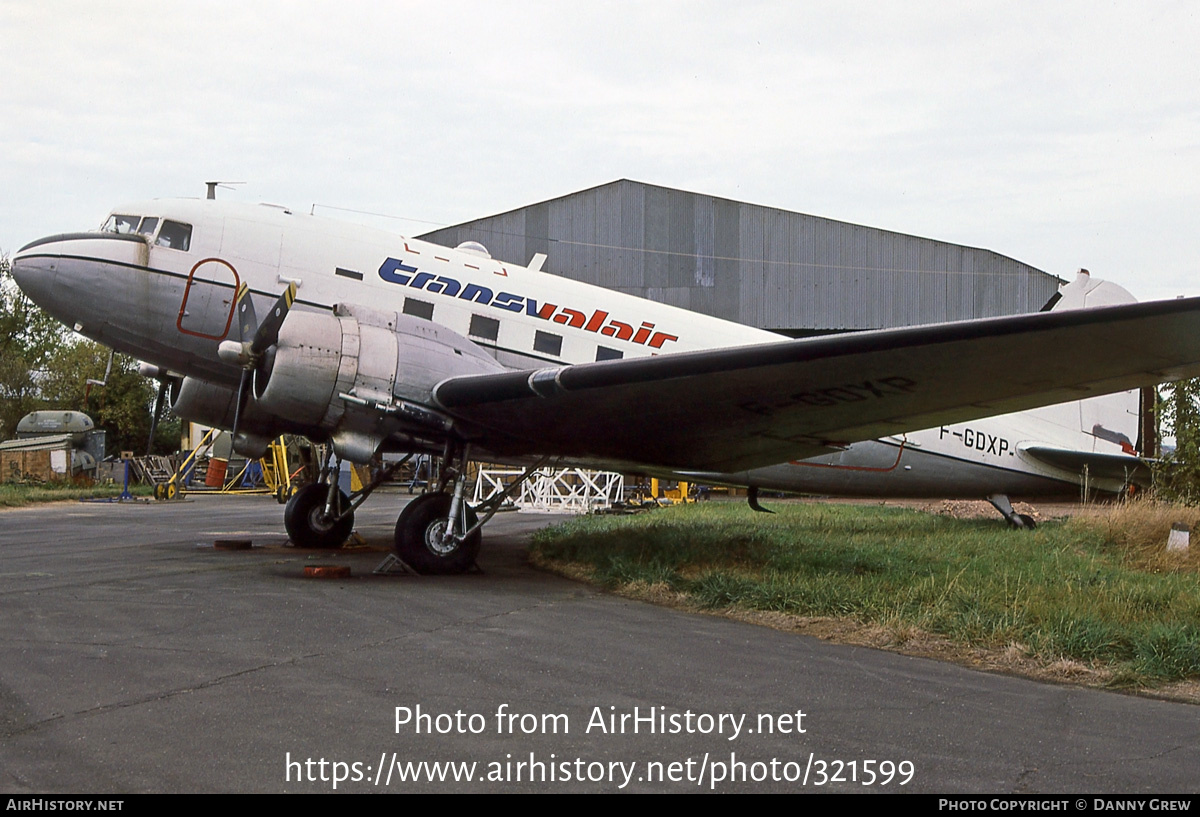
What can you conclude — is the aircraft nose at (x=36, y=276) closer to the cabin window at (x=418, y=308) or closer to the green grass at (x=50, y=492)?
the cabin window at (x=418, y=308)

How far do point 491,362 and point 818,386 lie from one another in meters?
3.65

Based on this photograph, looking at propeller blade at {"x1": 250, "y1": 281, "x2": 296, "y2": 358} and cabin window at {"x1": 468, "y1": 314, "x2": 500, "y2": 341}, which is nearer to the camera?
propeller blade at {"x1": 250, "y1": 281, "x2": 296, "y2": 358}

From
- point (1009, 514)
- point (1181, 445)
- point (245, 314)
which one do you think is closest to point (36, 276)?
point (245, 314)

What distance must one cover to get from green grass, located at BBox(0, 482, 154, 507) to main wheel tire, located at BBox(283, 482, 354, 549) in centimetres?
1531

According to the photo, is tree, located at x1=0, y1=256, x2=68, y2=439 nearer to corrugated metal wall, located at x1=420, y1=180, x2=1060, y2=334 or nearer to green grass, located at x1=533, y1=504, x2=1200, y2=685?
corrugated metal wall, located at x1=420, y1=180, x2=1060, y2=334

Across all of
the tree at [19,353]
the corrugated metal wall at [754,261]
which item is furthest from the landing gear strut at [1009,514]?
the tree at [19,353]

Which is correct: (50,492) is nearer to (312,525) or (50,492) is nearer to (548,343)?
(312,525)

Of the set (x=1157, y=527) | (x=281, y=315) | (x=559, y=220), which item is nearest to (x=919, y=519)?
(x=1157, y=527)

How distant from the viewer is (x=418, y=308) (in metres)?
10.8

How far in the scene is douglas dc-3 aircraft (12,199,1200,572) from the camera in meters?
7.51

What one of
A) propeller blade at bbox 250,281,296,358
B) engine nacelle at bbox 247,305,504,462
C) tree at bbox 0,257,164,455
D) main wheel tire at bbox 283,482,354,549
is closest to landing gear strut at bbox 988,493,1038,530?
engine nacelle at bbox 247,305,504,462

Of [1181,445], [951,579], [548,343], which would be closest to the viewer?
[951,579]

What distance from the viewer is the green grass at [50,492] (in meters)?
24.9
